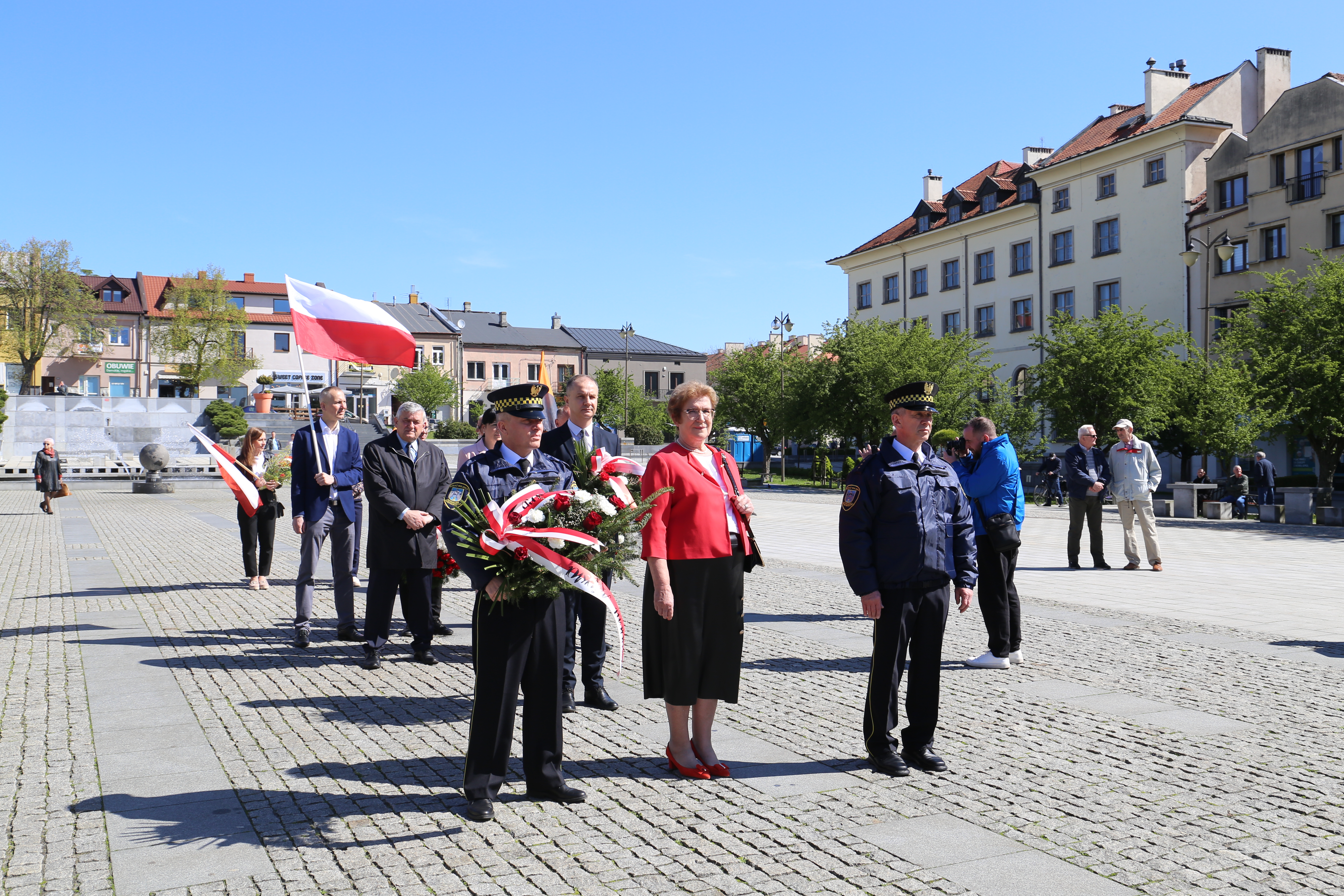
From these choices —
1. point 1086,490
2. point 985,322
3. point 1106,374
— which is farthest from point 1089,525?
point 985,322

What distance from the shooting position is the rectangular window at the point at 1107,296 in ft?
157

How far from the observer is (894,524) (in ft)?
17.3

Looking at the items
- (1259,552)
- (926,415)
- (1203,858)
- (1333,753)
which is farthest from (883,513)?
(1259,552)

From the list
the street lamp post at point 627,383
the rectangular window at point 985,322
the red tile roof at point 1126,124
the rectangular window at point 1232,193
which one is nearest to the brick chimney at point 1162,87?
the red tile roof at point 1126,124

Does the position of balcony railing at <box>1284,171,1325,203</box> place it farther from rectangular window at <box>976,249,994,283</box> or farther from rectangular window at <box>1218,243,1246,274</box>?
rectangular window at <box>976,249,994,283</box>

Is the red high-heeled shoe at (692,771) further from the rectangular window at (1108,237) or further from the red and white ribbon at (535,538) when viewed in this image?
the rectangular window at (1108,237)

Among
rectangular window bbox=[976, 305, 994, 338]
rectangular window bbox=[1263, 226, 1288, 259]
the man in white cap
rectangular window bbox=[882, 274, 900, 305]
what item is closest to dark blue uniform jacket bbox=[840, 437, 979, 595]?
the man in white cap

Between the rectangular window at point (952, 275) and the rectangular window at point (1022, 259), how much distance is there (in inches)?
158

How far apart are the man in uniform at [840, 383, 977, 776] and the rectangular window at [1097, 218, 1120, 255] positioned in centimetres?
4693

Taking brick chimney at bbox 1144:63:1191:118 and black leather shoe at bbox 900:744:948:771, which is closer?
black leather shoe at bbox 900:744:948:771

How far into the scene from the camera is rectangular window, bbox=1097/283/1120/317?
47.8 meters

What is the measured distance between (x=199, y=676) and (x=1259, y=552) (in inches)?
650

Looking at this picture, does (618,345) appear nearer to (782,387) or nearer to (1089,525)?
(782,387)

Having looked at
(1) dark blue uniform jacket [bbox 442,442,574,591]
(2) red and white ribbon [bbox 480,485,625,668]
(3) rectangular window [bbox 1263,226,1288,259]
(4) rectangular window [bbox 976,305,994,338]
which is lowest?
(2) red and white ribbon [bbox 480,485,625,668]
